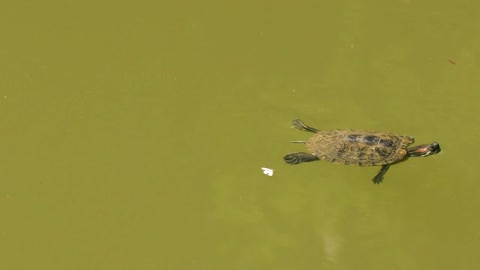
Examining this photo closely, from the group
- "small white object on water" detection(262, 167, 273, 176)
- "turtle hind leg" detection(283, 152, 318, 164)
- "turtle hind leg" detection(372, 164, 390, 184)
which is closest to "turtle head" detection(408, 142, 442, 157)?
"turtle hind leg" detection(372, 164, 390, 184)

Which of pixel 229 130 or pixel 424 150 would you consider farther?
pixel 229 130

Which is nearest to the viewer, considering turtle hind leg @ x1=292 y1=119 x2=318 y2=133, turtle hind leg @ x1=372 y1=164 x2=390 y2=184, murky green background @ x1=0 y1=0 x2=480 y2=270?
murky green background @ x1=0 y1=0 x2=480 y2=270

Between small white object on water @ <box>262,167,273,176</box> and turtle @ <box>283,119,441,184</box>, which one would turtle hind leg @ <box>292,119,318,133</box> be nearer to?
turtle @ <box>283,119,441,184</box>

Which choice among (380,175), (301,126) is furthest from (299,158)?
(380,175)

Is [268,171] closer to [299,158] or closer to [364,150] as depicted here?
[299,158]

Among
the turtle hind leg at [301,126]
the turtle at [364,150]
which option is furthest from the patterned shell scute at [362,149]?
the turtle hind leg at [301,126]

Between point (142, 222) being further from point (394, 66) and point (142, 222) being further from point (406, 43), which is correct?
point (406, 43)

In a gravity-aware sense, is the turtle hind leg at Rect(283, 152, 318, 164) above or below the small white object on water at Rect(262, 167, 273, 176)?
above
